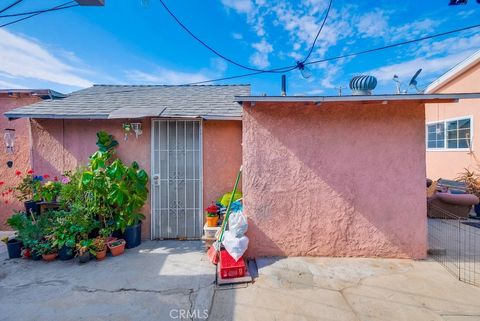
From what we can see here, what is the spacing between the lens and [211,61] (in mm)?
8625

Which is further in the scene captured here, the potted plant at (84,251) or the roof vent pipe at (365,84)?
the roof vent pipe at (365,84)

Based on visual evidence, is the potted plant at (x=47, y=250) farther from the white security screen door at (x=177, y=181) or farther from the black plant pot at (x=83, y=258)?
the white security screen door at (x=177, y=181)

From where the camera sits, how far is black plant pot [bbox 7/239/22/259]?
15.1 ft

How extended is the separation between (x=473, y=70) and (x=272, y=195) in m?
9.82

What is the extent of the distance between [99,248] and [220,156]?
130 inches

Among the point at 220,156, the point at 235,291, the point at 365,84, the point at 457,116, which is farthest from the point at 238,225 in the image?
the point at 457,116

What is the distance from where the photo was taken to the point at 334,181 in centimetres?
448

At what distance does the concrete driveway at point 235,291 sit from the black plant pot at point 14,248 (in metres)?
0.16

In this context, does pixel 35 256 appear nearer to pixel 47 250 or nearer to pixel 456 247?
pixel 47 250

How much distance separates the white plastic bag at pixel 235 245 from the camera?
3973mm

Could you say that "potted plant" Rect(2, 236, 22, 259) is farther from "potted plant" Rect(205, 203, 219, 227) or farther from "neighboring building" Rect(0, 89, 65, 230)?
"potted plant" Rect(205, 203, 219, 227)

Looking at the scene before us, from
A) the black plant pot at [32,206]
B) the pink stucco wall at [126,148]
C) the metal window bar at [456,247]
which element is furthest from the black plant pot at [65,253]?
Result: the metal window bar at [456,247]

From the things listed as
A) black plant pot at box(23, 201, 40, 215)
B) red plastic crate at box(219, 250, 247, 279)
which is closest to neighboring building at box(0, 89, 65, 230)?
black plant pot at box(23, 201, 40, 215)

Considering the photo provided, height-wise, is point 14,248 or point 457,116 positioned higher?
point 457,116
